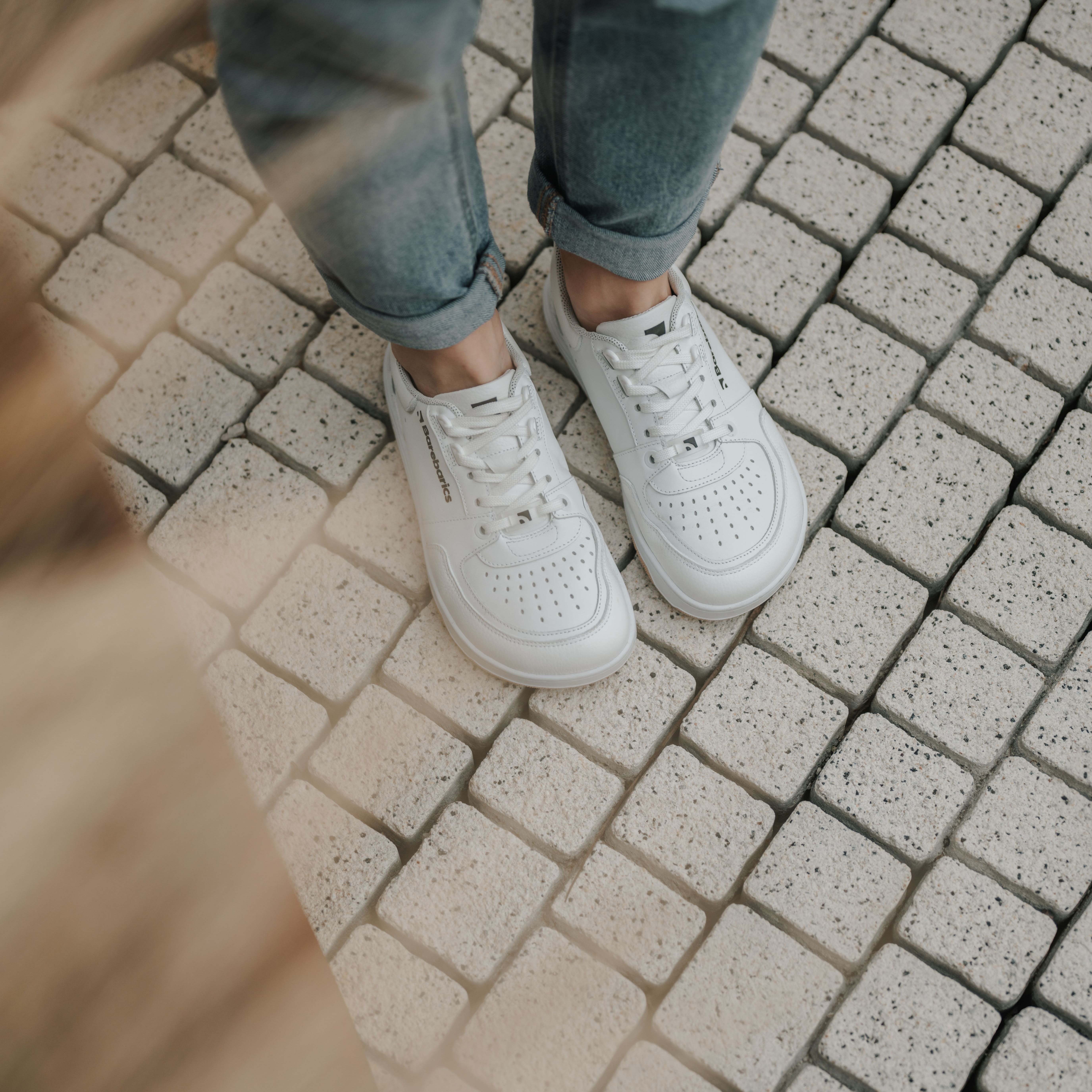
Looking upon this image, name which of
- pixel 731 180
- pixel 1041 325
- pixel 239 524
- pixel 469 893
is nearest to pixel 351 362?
pixel 239 524

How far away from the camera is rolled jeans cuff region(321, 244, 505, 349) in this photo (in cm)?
113

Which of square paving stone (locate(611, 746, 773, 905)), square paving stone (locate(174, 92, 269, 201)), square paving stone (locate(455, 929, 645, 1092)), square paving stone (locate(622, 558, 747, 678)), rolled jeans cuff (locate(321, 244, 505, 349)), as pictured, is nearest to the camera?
rolled jeans cuff (locate(321, 244, 505, 349))

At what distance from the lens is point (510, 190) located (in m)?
1.69

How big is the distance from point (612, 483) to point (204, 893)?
969 millimetres

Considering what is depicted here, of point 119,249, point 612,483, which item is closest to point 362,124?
point 612,483

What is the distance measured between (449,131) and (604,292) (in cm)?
48

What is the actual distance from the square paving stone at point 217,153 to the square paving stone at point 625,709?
108cm

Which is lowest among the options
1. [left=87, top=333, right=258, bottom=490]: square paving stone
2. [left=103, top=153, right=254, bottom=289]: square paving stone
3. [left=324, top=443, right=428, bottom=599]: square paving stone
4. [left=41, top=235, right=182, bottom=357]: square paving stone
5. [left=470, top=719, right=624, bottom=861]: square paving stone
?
[left=470, top=719, right=624, bottom=861]: square paving stone

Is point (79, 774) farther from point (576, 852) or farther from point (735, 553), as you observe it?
point (735, 553)

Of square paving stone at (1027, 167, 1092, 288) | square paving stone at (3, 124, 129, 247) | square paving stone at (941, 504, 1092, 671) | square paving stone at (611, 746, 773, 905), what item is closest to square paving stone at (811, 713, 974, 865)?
square paving stone at (611, 746, 773, 905)

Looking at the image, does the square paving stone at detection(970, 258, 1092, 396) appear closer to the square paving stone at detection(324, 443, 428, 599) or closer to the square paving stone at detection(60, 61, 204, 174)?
the square paving stone at detection(324, 443, 428, 599)

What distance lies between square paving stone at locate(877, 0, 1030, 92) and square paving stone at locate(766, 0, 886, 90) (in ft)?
0.14

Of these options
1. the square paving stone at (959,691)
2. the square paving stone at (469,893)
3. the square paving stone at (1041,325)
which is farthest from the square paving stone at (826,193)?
the square paving stone at (469,893)

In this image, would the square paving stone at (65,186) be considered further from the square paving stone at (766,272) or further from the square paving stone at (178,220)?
Answer: the square paving stone at (766,272)
